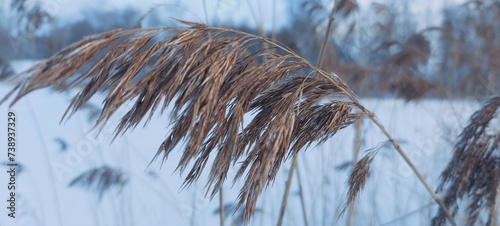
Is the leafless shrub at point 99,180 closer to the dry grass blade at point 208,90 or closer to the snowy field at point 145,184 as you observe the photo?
the snowy field at point 145,184

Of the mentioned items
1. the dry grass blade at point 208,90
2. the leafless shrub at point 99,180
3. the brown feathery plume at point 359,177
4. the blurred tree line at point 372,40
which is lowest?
the brown feathery plume at point 359,177

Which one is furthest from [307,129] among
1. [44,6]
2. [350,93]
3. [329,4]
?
[44,6]

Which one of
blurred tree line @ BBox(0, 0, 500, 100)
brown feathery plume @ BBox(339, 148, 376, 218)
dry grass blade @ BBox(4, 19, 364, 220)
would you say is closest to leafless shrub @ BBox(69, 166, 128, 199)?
blurred tree line @ BBox(0, 0, 500, 100)

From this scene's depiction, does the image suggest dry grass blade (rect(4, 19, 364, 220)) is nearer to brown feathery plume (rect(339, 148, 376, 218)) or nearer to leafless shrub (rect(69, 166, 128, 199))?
brown feathery plume (rect(339, 148, 376, 218))

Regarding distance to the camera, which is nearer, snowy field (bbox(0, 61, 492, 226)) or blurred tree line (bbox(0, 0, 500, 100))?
snowy field (bbox(0, 61, 492, 226))

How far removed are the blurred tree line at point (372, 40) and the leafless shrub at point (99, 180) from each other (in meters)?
0.75

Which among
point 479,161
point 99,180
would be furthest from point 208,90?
point 99,180

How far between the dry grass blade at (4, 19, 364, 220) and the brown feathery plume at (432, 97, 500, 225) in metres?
0.88

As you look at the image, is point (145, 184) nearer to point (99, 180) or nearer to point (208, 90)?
point (99, 180)

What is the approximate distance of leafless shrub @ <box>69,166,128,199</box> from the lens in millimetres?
3508

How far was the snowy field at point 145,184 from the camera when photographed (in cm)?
373

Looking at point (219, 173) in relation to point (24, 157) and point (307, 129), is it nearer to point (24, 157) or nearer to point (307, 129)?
point (307, 129)

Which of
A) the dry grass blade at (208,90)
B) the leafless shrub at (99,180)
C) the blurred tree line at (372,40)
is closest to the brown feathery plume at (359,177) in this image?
the dry grass blade at (208,90)

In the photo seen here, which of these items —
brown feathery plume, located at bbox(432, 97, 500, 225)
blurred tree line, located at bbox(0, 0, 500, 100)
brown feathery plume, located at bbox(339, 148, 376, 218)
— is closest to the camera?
brown feathery plume, located at bbox(339, 148, 376, 218)
